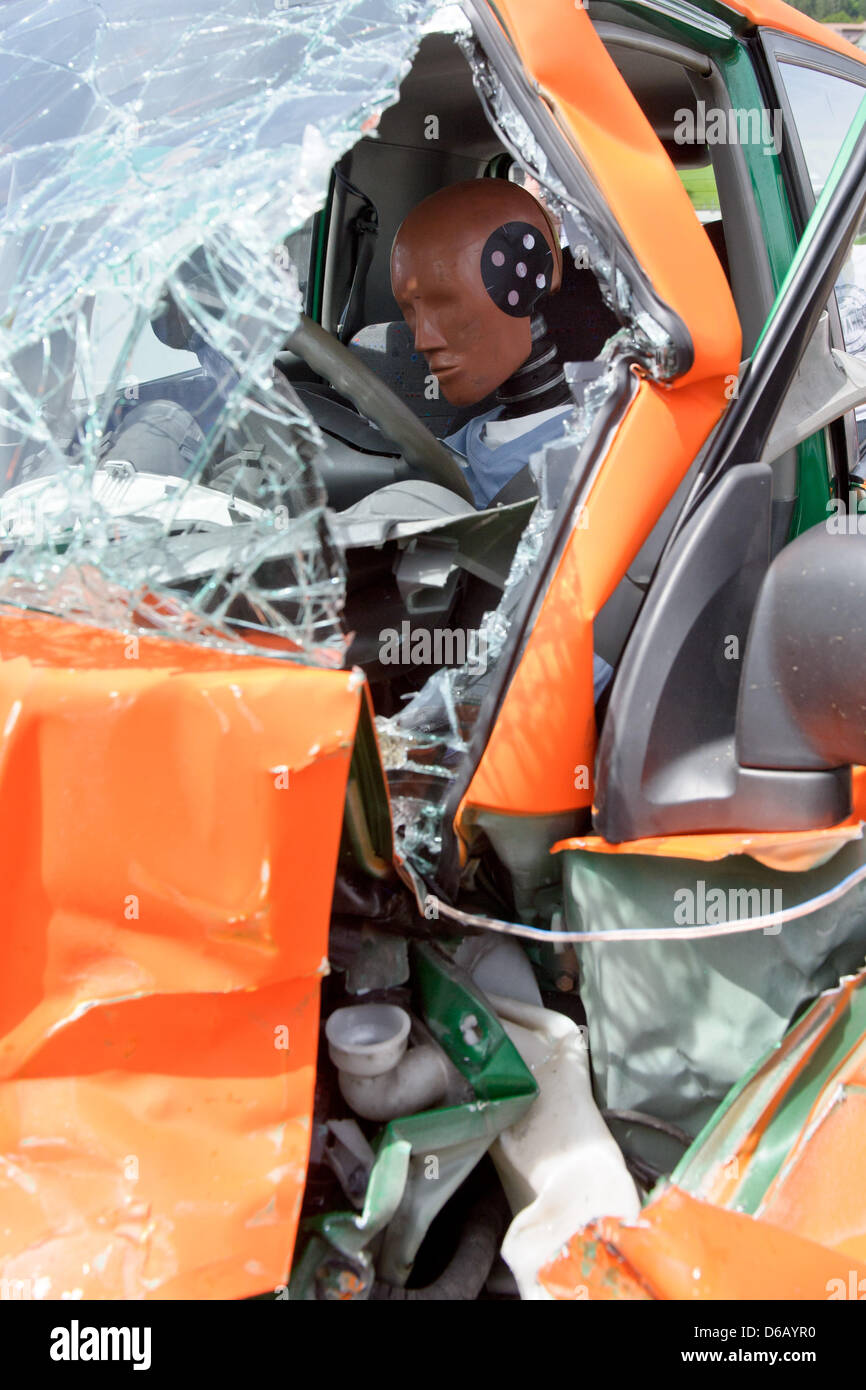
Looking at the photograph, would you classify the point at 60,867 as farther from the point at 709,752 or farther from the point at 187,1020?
the point at 709,752

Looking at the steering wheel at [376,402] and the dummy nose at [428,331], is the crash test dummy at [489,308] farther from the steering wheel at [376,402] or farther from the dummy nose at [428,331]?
the steering wheel at [376,402]

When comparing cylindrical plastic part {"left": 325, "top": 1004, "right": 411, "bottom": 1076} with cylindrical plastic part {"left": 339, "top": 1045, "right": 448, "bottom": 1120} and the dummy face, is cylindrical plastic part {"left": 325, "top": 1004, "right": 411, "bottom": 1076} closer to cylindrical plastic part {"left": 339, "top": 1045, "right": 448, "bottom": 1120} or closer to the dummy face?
cylindrical plastic part {"left": 339, "top": 1045, "right": 448, "bottom": 1120}

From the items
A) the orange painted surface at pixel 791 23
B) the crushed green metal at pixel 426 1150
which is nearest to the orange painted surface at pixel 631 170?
the orange painted surface at pixel 791 23

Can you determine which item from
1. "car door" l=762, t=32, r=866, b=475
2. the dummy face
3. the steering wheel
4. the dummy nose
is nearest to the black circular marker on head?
the dummy face

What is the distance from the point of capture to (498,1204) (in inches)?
59.8

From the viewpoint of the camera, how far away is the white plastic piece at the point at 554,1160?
137 centimetres

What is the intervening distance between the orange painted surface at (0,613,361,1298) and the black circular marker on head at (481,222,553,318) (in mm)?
1360

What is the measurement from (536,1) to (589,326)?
3.60 feet

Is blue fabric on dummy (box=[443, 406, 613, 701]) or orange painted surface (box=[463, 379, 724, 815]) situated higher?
blue fabric on dummy (box=[443, 406, 613, 701])

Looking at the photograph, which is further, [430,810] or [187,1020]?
[430,810]

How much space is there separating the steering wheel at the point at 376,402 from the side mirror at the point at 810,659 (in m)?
0.86

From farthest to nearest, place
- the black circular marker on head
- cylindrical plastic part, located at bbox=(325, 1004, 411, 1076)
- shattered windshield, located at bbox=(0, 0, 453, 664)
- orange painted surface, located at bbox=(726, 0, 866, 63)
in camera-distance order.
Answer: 1. the black circular marker on head
2. orange painted surface, located at bbox=(726, 0, 866, 63)
3. cylindrical plastic part, located at bbox=(325, 1004, 411, 1076)
4. shattered windshield, located at bbox=(0, 0, 453, 664)

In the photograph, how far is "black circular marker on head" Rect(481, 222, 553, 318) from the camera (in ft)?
7.15

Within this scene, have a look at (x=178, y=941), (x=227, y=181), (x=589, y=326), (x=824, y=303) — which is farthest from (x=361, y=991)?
(x=589, y=326)
